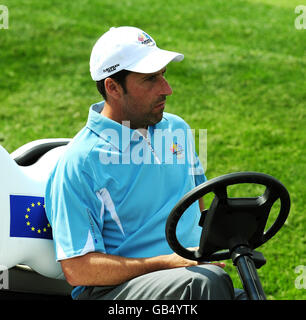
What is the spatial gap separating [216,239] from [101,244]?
1.48ft

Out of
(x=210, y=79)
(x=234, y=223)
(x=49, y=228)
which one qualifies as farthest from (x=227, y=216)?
(x=210, y=79)

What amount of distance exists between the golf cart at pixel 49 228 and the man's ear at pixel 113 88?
1.28 feet

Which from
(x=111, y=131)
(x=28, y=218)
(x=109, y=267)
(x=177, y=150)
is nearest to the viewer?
(x=109, y=267)

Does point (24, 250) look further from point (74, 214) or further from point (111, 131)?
point (111, 131)

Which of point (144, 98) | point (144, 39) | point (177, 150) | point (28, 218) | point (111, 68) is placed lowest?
point (28, 218)

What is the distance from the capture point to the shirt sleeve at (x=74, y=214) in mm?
2189

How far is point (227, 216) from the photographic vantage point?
202 centimetres

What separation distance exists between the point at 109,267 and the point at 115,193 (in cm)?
28

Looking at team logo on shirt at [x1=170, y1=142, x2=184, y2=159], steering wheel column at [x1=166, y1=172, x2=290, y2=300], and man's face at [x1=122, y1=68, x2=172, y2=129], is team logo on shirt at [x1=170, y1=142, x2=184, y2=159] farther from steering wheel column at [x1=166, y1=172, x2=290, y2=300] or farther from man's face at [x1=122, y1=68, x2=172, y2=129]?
steering wheel column at [x1=166, y1=172, x2=290, y2=300]

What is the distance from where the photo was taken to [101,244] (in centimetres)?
224

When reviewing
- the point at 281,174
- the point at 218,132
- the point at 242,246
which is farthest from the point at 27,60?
the point at 242,246

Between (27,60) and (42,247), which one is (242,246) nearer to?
(42,247)

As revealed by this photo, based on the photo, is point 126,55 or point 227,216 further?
point 126,55

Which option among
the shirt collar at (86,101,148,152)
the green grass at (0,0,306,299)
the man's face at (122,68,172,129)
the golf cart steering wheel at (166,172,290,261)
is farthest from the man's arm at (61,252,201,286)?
the green grass at (0,0,306,299)
